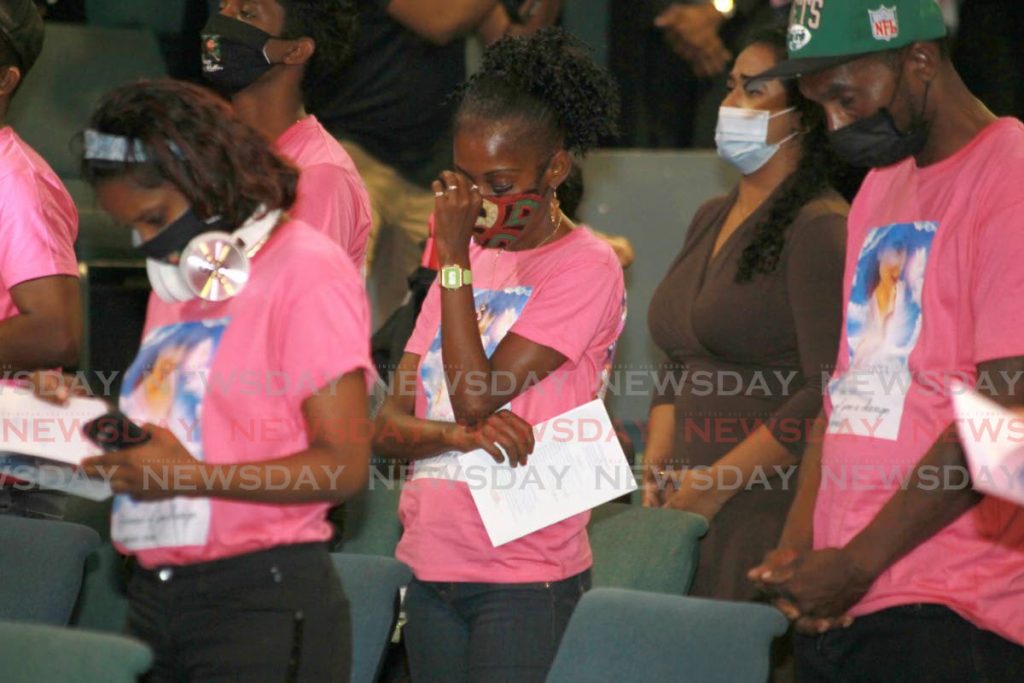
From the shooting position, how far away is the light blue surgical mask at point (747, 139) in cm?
372

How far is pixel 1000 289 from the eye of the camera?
223 centimetres

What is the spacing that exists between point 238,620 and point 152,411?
14.1 inches

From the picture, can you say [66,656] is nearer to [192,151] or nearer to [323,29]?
[192,151]

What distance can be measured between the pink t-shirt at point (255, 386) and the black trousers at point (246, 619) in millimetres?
28

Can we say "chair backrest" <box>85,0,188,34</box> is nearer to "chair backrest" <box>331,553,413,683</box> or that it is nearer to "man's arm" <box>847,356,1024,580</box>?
"chair backrest" <box>331,553,413,683</box>

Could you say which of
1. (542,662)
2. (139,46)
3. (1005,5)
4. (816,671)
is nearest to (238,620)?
(542,662)

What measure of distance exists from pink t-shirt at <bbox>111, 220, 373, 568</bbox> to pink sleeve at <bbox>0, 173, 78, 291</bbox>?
113cm

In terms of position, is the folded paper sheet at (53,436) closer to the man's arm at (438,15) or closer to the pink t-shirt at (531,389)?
the pink t-shirt at (531,389)

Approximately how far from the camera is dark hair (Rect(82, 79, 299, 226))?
2201 mm

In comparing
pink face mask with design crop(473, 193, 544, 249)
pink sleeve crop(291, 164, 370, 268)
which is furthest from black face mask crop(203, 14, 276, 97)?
pink face mask with design crop(473, 193, 544, 249)

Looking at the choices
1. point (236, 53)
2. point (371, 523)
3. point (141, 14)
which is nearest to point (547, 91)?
point (236, 53)

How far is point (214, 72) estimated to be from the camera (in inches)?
142

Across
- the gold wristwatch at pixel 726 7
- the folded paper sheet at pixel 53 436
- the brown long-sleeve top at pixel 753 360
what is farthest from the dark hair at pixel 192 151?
the gold wristwatch at pixel 726 7

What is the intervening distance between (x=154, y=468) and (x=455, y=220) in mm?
917
